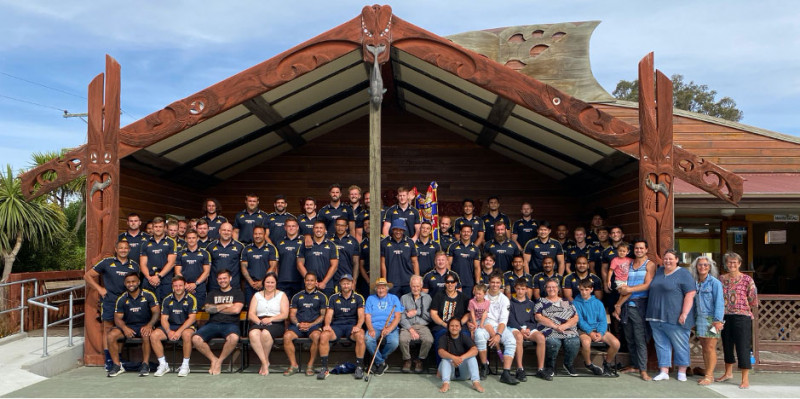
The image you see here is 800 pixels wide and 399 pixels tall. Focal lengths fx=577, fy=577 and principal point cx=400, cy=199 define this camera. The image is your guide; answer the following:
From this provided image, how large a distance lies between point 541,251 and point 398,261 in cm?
187

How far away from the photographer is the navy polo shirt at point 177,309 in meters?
6.46

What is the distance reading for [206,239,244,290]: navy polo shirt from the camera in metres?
6.90

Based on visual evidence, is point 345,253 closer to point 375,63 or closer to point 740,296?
point 375,63

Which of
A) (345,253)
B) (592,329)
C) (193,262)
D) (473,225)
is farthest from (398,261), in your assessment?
(193,262)

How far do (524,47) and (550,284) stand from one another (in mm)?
6275

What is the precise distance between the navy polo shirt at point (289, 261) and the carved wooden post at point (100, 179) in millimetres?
1971

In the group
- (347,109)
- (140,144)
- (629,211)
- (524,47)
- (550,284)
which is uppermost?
(524,47)

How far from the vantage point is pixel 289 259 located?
7.02 m

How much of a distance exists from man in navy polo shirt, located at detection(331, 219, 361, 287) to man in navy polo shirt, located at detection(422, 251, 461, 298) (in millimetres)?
945

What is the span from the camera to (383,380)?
607 centimetres

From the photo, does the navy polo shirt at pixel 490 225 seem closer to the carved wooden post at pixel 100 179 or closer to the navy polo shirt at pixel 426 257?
the navy polo shirt at pixel 426 257

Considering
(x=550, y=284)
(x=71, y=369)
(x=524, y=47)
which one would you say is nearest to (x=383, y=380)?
(x=550, y=284)

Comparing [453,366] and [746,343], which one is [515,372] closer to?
[453,366]

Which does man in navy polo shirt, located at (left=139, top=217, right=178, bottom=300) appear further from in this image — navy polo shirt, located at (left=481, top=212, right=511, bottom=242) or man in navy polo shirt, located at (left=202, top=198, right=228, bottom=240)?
navy polo shirt, located at (left=481, top=212, right=511, bottom=242)
